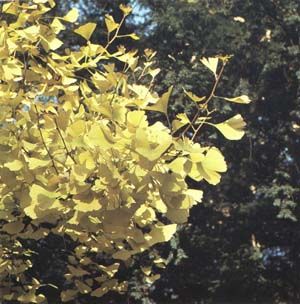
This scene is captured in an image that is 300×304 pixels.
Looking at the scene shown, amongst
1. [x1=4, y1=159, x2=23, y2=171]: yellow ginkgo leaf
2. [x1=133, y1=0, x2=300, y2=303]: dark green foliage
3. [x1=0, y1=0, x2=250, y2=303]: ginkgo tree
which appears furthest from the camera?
[x1=133, y1=0, x2=300, y2=303]: dark green foliage

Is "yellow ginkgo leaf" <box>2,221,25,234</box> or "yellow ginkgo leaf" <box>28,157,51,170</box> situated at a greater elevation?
"yellow ginkgo leaf" <box>28,157,51,170</box>

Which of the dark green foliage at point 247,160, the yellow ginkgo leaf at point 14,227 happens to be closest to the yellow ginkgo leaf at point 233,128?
the yellow ginkgo leaf at point 14,227

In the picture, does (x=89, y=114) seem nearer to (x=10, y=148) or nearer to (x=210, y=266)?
(x=10, y=148)

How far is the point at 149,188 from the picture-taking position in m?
1.63

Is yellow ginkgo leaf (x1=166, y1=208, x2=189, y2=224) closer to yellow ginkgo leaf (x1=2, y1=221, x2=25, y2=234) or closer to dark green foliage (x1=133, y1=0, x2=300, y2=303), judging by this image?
yellow ginkgo leaf (x1=2, y1=221, x2=25, y2=234)

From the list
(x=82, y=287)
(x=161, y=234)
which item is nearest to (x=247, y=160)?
(x=82, y=287)

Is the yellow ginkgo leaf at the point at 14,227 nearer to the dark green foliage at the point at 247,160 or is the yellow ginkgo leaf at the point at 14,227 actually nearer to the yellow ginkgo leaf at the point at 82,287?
the yellow ginkgo leaf at the point at 82,287

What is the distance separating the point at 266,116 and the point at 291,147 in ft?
2.18

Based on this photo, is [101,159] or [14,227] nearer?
[101,159]

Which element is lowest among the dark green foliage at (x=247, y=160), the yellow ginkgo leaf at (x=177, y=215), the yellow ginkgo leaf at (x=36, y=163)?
the dark green foliage at (x=247, y=160)

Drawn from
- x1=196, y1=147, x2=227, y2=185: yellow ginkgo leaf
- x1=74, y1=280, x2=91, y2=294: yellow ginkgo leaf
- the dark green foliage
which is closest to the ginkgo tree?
x1=196, y1=147, x2=227, y2=185: yellow ginkgo leaf

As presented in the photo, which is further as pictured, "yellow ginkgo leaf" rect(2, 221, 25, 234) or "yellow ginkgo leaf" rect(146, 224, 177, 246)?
"yellow ginkgo leaf" rect(2, 221, 25, 234)

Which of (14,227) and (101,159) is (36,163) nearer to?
(101,159)

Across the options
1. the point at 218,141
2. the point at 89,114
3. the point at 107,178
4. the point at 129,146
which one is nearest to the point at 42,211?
the point at 107,178
